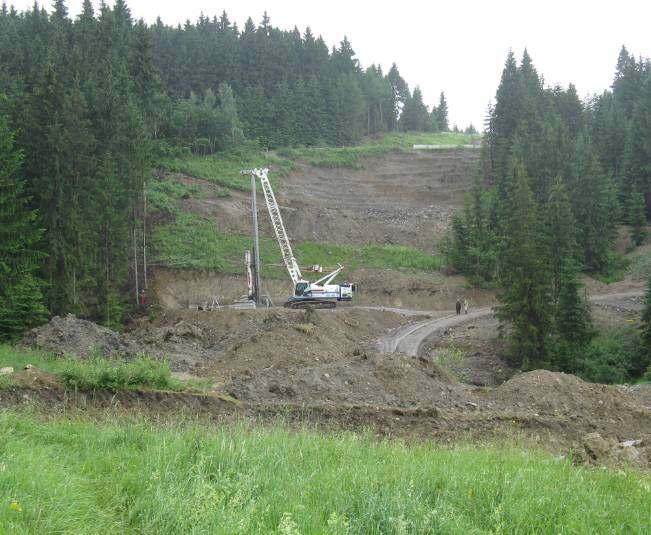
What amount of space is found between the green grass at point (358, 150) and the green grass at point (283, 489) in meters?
63.4

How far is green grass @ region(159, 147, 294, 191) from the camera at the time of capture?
59.0 m

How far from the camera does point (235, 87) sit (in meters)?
88.2

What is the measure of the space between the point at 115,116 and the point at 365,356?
88.4 feet

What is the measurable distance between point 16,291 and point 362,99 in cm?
7053

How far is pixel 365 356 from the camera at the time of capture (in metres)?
20.9

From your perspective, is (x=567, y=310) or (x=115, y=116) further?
(x=115, y=116)

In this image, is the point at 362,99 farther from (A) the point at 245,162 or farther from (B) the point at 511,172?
(B) the point at 511,172

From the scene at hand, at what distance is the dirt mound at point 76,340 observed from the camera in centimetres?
2191

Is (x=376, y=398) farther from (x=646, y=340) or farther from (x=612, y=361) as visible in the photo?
(x=646, y=340)

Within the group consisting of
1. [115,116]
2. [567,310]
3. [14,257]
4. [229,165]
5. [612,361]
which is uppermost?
[115,116]

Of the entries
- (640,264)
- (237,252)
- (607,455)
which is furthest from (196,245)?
(607,455)

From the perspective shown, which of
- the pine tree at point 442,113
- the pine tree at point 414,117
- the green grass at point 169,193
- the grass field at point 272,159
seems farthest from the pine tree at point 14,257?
the pine tree at point 442,113

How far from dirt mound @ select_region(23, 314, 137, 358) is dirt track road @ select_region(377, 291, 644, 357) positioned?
12.9 m

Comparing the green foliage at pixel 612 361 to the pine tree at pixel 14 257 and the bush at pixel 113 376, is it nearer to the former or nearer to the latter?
the bush at pixel 113 376
